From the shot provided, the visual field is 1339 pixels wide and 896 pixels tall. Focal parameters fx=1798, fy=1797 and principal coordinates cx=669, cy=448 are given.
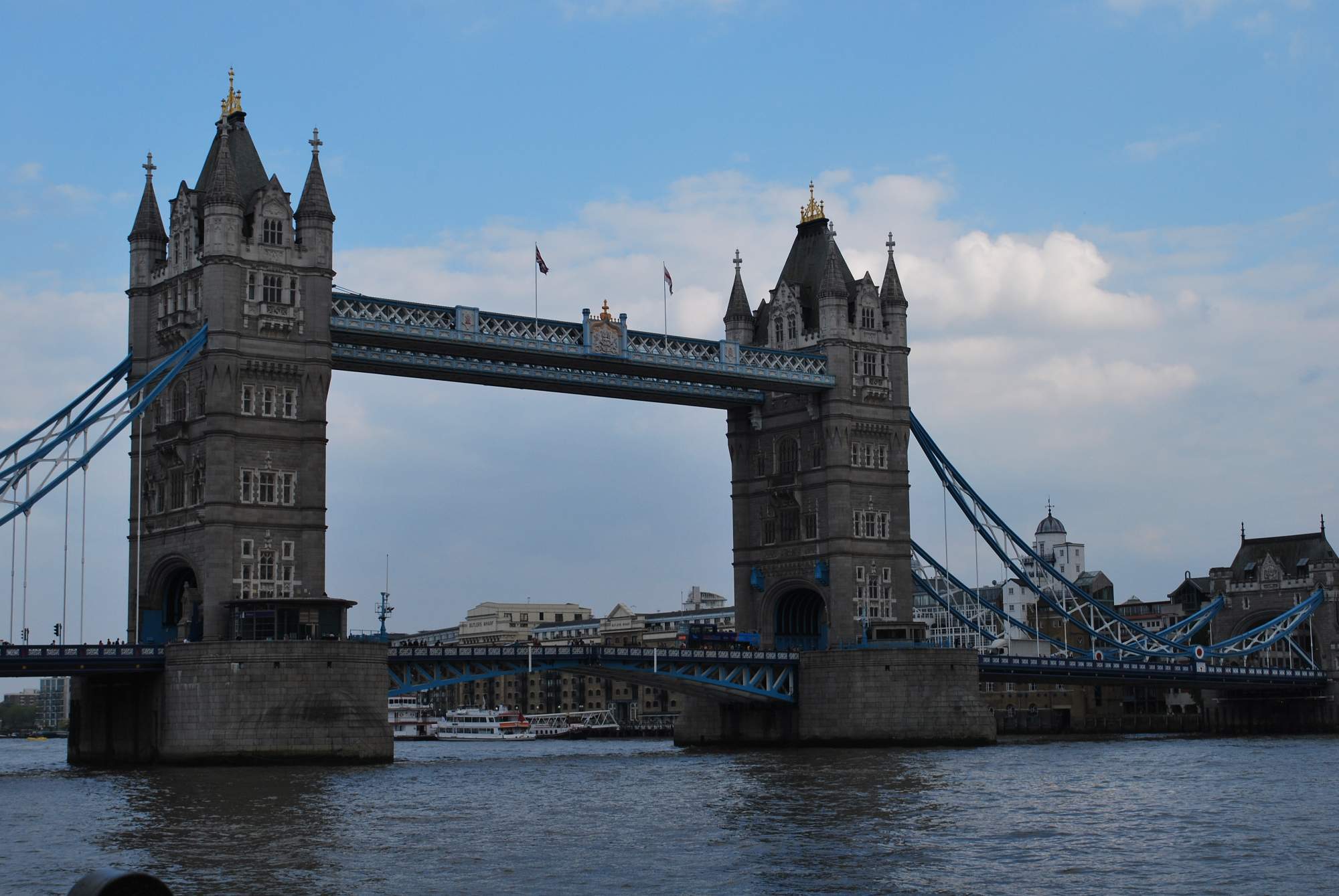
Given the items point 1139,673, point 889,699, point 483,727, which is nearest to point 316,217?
point 889,699

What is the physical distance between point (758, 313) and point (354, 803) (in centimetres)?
6369

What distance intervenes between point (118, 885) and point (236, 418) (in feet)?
211

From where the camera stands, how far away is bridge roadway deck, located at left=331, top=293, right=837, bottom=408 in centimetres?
9306

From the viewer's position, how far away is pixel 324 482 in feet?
293

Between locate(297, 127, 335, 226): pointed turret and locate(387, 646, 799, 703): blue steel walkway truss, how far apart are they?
22.3 m

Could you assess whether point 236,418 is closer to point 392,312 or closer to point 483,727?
point 392,312

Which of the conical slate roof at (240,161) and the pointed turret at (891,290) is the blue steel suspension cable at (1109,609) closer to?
the pointed turret at (891,290)

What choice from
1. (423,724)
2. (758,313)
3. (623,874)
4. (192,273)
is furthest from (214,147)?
(423,724)

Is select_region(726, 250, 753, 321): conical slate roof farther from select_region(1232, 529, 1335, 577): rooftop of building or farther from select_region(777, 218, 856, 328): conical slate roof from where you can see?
select_region(1232, 529, 1335, 577): rooftop of building

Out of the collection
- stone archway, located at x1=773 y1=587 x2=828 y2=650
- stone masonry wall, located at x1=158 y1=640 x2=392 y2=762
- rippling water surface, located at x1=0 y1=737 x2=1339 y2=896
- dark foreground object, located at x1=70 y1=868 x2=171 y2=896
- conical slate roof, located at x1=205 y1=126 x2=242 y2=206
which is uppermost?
conical slate roof, located at x1=205 y1=126 x2=242 y2=206

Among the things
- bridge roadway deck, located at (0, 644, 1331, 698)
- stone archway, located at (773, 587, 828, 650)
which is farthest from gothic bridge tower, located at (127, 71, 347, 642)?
stone archway, located at (773, 587, 828, 650)

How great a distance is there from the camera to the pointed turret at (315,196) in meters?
89.9

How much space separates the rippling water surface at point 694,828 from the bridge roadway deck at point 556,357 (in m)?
22.3

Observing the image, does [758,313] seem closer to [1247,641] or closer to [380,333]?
[380,333]
